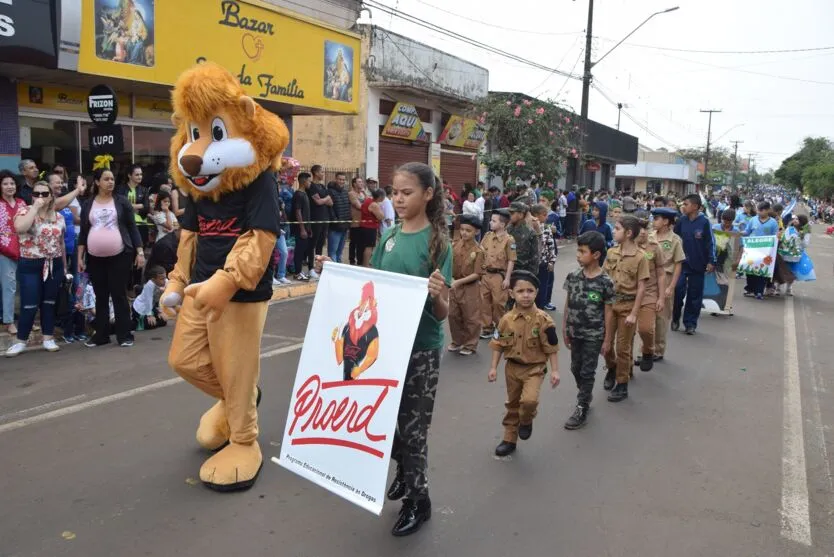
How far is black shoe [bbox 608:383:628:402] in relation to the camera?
6035 millimetres

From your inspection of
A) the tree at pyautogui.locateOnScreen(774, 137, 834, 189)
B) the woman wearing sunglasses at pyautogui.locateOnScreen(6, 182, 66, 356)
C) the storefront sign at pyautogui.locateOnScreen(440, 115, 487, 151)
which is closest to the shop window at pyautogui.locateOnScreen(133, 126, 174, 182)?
the woman wearing sunglasses at pyautogui.locateOnScreen(6, 182, 66, 356)

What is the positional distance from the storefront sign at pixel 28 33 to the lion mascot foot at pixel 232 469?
21.7ft

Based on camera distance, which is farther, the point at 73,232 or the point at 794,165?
the point at 794,165

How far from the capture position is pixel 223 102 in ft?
13.0

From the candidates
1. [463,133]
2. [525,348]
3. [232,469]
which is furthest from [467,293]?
[463,133]

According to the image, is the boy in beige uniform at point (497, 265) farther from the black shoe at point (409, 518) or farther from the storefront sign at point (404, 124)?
the storefront sign at point (404, 124)

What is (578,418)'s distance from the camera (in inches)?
209

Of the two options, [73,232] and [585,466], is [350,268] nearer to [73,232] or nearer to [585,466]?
[585,466]

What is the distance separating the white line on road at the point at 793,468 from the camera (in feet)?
12.6

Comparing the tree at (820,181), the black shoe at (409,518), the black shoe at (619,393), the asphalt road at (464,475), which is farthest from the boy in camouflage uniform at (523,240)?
the tree at (820,181)

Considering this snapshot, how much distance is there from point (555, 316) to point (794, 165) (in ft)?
296

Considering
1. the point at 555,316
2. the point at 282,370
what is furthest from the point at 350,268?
the point at 555,316

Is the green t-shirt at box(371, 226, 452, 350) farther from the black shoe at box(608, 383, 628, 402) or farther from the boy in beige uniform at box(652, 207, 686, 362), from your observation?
the boy in beige uniform at box(652, 207, 686, 362)

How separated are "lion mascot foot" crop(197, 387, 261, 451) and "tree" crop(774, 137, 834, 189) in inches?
3456
